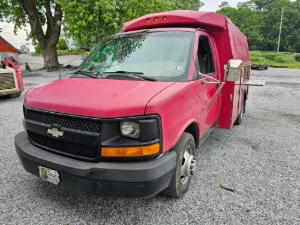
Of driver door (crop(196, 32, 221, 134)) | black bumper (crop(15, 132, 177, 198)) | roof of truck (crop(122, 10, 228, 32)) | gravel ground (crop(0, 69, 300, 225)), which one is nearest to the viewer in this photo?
black bumper (crop(15, 132, 177, 198))

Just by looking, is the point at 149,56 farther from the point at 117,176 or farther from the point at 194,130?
the point at 117,176

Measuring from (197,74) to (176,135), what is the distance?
0.96 m

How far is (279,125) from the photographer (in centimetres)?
605

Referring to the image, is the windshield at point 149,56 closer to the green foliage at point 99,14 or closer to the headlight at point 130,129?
the headlight at point 130,129

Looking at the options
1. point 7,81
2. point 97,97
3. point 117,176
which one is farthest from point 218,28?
point 7,81

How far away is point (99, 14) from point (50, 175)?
13564 millimetres

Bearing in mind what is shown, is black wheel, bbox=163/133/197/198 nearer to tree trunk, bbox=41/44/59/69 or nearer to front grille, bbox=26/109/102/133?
front grille, bbox=26/109/102/133

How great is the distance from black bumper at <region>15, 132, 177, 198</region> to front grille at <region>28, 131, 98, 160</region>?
0.08 m

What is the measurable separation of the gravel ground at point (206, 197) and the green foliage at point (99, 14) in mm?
10810

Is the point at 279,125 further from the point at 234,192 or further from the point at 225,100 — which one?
the point at 234,192

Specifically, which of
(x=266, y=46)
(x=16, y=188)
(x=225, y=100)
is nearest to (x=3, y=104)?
(x=16, y=188)

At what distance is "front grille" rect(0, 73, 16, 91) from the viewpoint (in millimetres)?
8336

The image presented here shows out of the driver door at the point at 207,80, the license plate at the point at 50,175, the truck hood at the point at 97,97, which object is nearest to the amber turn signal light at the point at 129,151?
the truck hood at the point at 97,97

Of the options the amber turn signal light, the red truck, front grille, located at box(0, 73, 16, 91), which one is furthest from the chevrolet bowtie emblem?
front grille, located at box(0, 73, 16, 91)
